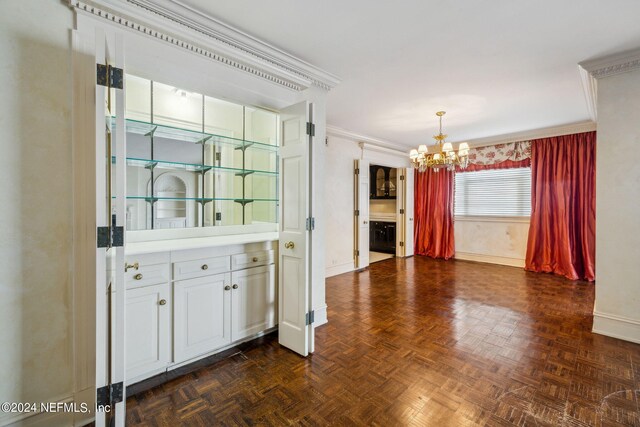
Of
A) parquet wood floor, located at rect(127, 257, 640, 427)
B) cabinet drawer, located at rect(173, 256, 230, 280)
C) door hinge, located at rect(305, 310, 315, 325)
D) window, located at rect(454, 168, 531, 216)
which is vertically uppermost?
window, located at rect(454, 168, 531, 216)

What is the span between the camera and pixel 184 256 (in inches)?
85.9

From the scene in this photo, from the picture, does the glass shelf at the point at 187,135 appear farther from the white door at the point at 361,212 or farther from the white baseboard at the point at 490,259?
the white baseboard at the point at 490,259

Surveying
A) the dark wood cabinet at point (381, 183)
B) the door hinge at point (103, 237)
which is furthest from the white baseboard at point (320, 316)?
the dark wood cabinet at point (381, 183)

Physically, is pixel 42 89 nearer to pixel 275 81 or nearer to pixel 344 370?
pixel 275 81

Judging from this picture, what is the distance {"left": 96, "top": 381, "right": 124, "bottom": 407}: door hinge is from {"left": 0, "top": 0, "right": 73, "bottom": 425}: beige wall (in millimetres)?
528

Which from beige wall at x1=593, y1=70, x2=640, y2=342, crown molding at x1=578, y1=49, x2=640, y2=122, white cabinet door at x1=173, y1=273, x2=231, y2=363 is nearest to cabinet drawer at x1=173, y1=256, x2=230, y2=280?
white cabinet door at x1=173, y1=273, x2=231, y2=363

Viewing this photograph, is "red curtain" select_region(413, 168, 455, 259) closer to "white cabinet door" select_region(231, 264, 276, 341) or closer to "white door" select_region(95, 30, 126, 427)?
"white cabinet door" select_region(231, 264, 276, 341)

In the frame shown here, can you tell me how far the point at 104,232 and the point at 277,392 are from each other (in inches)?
58.5

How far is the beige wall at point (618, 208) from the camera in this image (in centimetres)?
262

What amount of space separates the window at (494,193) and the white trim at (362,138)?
5.21 feet

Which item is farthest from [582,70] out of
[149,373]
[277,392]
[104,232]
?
[149,373]

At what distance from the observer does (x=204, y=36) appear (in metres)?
2.14

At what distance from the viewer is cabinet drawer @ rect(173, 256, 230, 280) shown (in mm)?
2157

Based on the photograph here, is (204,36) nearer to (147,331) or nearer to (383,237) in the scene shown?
(147,331)
